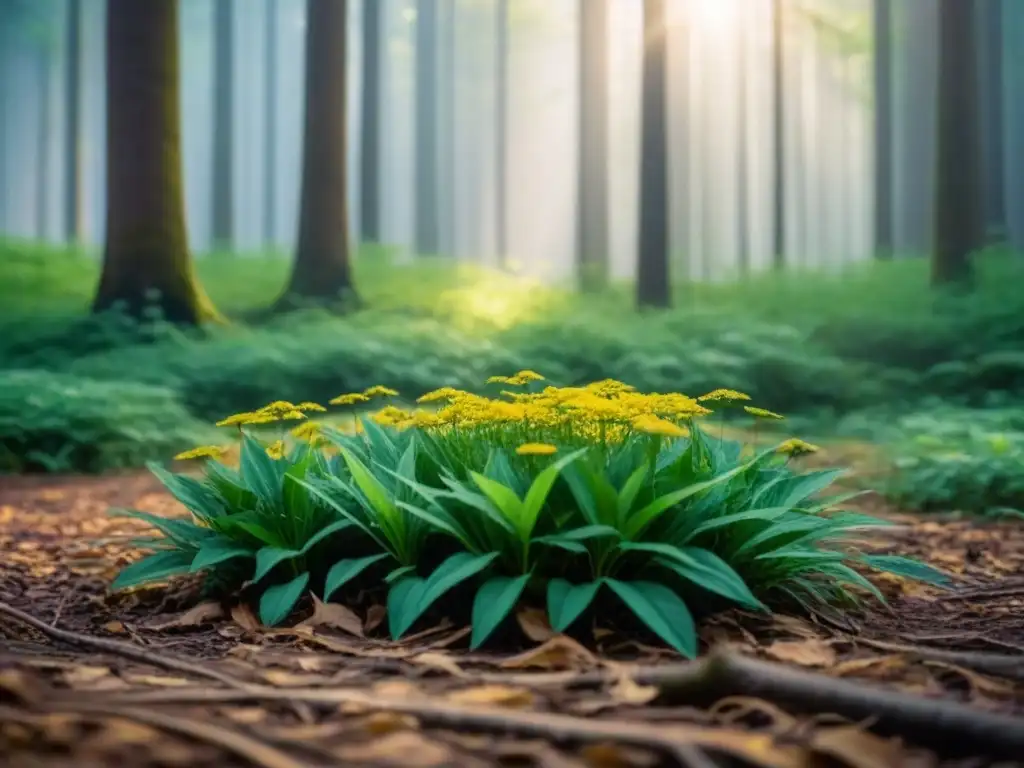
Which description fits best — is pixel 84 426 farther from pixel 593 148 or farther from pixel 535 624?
pixel 593 148

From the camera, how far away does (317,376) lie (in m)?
6.23

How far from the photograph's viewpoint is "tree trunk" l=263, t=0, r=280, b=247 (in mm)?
8719

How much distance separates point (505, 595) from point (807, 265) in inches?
276

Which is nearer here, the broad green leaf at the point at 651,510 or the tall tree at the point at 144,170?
the broad green leaf at the point at 651,510

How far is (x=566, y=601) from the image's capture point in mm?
1709

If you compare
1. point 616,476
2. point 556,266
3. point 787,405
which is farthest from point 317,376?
point 616,476

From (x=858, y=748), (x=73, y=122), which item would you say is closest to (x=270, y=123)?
(x=73, y=122)

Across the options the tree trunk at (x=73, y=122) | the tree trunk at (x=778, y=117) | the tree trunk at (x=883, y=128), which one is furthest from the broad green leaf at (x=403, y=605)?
the tree trunk at (x=778, y=117)

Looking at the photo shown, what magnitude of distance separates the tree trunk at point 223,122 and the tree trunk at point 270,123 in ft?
1.22

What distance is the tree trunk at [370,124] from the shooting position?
27.6 ft

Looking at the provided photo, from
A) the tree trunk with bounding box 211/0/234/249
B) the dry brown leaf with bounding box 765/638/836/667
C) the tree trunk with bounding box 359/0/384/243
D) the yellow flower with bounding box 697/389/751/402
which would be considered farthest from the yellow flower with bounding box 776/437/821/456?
the tree trunk with bounding box 211/0/234/249

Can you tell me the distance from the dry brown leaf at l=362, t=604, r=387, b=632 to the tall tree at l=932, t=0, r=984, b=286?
6.99 meters

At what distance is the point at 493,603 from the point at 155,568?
3.22 ft

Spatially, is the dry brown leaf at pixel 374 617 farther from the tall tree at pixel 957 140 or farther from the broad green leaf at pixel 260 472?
the tall tree at pixel 957 140
